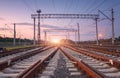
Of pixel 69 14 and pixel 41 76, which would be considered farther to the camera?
pixel 69 14

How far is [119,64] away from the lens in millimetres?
13750

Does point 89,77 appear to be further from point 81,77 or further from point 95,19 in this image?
point 95,19

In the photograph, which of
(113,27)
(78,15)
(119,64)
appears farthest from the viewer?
(78,15)

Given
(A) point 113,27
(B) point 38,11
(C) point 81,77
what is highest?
(B) point 38,11

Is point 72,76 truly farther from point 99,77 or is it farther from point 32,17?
point 32,17

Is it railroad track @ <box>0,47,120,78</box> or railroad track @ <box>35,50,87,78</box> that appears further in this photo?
railroad track @ <box>35,50,87,78</box>

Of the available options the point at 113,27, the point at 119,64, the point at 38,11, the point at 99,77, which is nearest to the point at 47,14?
the point at 38,11

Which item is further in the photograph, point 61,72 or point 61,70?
point 61,70

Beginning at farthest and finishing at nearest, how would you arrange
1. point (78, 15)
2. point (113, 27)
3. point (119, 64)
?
point (78, 15)
point (113, 27)
point (119, 64)

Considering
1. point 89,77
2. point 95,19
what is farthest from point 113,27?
point 89,77

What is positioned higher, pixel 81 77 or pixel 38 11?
pixel 38 11

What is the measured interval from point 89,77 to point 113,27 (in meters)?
49.8

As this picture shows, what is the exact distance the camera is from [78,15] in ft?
248

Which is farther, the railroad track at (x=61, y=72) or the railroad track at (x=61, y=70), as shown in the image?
the railroad track at (x=61, y=72)
